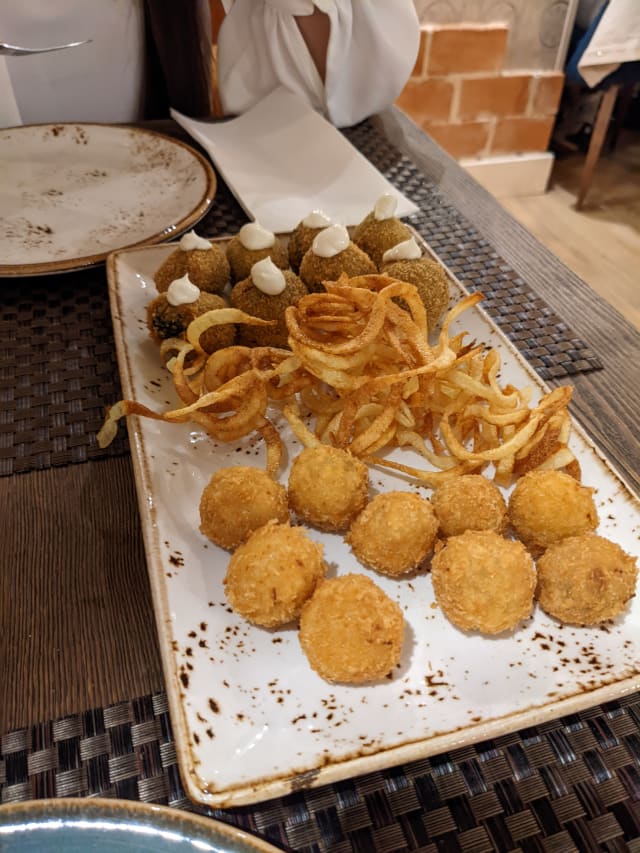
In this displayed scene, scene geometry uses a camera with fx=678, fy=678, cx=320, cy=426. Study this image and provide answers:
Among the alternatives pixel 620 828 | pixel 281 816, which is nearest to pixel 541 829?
pixel 620 828

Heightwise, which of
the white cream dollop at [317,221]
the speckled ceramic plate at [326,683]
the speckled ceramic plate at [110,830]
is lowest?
the speckled ceramic plate at [326,683]

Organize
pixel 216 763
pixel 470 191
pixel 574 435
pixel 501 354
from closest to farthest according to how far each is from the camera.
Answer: pixel 216 763, pixel 574 435, pixel 501 354, pixel 470 191

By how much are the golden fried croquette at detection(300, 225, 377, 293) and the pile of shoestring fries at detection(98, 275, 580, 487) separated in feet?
0.46

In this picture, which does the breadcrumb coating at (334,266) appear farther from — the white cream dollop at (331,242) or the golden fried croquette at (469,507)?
the golden fried croquette at (469,507)

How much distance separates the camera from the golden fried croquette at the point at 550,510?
33.0 inches

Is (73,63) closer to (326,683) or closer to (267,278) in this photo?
(267,278)

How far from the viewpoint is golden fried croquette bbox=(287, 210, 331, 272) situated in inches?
50.5

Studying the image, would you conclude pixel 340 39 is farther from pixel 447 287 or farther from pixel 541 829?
pixel 541 829

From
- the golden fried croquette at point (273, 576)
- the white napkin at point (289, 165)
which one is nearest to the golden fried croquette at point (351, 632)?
the golden fried croquette at point (273, 576)

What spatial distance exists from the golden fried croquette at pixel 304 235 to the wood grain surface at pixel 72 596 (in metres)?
0.55

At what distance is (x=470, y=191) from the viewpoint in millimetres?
1798

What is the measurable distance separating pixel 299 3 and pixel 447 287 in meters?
1.28

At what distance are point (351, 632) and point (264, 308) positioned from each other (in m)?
0.62

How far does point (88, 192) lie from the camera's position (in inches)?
63.7
